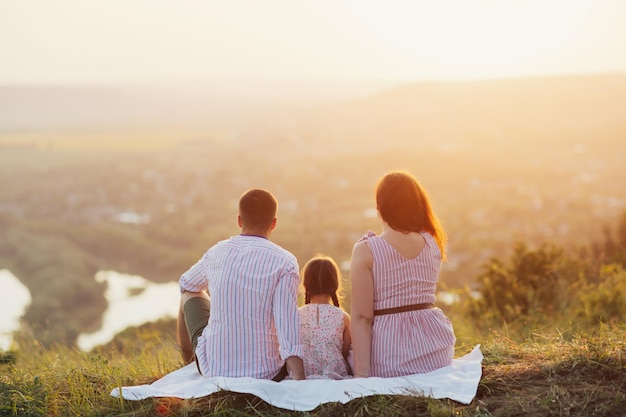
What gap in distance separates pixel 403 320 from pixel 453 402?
1.86ft

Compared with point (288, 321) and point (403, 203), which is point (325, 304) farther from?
point (403, 203)

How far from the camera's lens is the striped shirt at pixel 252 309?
3191 mm

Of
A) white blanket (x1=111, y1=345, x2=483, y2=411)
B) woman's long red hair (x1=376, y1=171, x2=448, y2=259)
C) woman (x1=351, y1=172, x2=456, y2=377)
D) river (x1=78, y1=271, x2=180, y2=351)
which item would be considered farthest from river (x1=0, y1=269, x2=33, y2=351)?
woman's long red hair (x1=376, y1=171, x2=448, y2=259)

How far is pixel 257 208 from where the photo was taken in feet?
10.7

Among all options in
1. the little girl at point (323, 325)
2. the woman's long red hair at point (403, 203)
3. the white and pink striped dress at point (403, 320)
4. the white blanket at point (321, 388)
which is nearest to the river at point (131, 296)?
the little girl at point (323, 325)

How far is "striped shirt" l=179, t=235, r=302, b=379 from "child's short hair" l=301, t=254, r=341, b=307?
11.5 inches

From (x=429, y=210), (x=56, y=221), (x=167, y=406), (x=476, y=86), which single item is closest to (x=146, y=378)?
(x=167, y=406)

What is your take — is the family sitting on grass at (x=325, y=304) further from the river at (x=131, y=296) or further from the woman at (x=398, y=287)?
the river at (x=131, y=296)

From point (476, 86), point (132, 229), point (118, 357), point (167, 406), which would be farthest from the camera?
point (476, 86)

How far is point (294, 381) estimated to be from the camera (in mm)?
3137

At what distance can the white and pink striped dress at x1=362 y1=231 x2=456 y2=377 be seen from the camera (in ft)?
10.9

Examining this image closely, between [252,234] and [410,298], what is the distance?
3.09 ft

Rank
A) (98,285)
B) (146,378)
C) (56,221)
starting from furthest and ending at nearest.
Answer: (56,221) < (98,285) < (146,378)

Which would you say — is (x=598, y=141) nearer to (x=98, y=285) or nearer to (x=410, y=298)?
(x=98, y=285)
